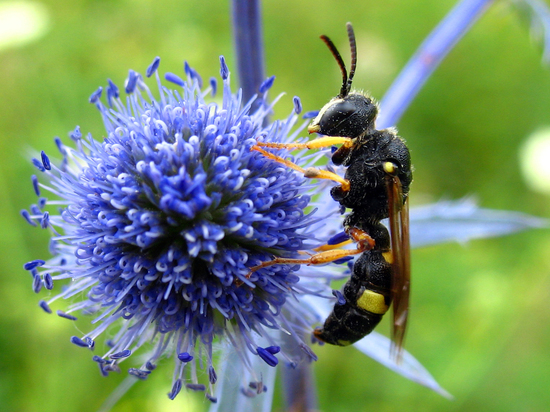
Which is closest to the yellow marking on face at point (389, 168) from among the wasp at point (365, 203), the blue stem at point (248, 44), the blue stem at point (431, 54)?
the wasp at point (365, 203)

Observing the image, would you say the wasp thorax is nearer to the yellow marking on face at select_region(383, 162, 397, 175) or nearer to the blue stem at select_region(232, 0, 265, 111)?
the yellow marking on face at select_region(383, 162, 397, 175)

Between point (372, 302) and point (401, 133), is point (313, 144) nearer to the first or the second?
point (372, 302)

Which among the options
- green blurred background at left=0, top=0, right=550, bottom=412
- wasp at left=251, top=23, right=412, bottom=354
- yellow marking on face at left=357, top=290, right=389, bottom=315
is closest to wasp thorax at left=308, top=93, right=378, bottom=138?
wasp at left=251, top=23, right=412, bottom=354

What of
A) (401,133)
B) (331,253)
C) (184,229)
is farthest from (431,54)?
(401,133)

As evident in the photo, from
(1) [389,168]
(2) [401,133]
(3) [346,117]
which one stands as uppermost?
(2) [401,133]

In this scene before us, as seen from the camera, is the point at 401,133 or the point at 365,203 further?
the point at 401,133

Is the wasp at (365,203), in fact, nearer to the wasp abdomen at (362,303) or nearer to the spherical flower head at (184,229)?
the wasp abdomen at (362,303)

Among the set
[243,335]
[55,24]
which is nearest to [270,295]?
[243,335]
